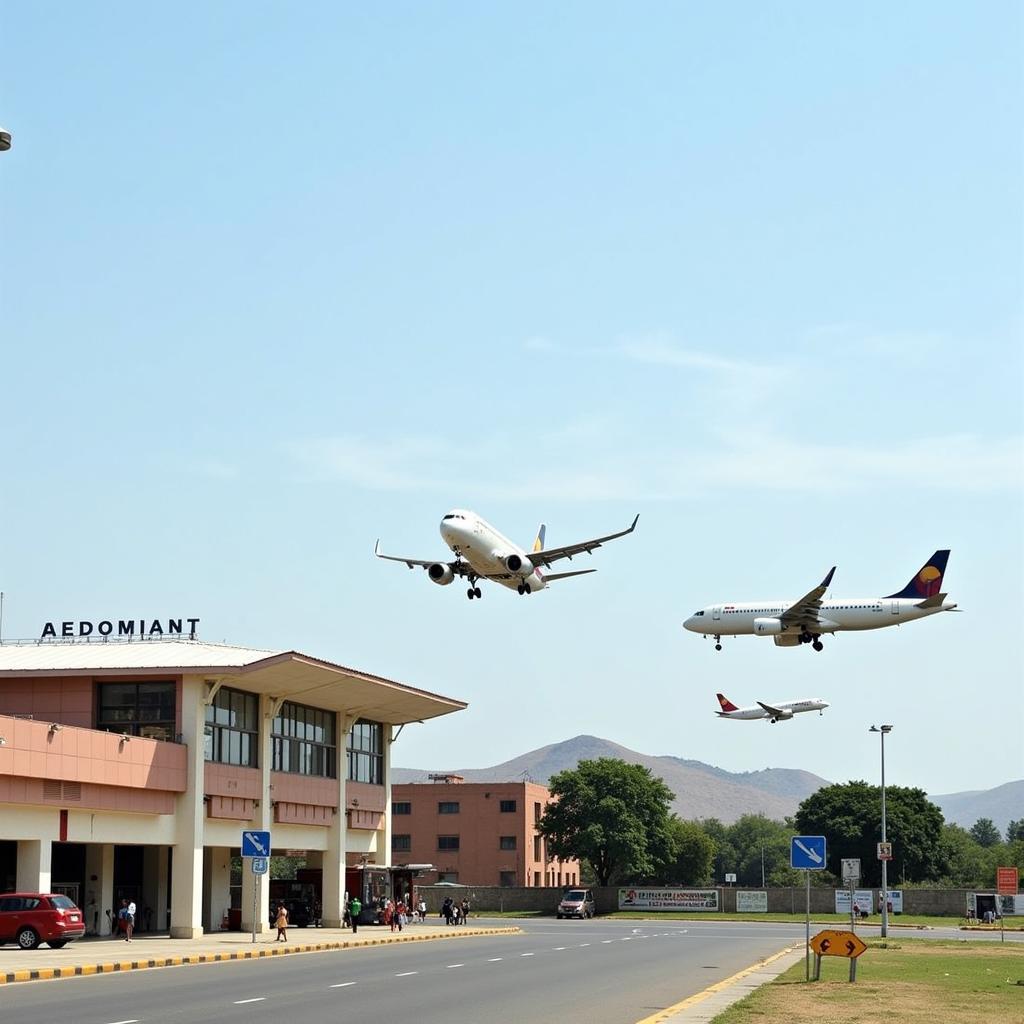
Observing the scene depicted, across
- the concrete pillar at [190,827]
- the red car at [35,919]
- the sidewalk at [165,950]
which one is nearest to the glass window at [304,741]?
the sidewalk at [165,950]

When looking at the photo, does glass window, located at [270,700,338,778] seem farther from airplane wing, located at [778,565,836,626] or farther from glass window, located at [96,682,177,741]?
airplane wing, located at [778,565,836,626]

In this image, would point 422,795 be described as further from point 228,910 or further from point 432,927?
point 228,910

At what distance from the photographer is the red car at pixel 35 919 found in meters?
45.2

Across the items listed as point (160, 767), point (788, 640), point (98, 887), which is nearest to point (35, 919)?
point (160, 767)

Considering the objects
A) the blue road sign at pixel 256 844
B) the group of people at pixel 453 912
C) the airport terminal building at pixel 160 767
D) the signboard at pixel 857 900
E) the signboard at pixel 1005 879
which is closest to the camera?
the blue road sign at pixel 256 844

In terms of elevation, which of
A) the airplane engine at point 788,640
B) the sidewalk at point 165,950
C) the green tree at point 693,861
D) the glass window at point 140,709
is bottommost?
the green tree at point 693,861

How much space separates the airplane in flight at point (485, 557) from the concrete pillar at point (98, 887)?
1521cm

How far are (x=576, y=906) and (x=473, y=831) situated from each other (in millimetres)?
44721

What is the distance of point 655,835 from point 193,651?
72737 millimetres

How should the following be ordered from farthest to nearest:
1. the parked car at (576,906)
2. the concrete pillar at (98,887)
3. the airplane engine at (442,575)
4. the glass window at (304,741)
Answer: the parked car at (576,906) → the glass window at (304,741) → the concrete pillar at (98,887) → the airplane engine at (442,575)

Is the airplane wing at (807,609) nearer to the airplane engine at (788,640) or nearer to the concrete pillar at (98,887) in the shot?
the airplane engine at (788,640)

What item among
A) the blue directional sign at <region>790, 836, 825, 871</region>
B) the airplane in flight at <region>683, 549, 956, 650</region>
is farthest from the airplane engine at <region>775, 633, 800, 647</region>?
the blue directional sign at <region>790, 836, 825, 871</region>

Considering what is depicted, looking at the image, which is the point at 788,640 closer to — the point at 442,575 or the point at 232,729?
the point at 442,575

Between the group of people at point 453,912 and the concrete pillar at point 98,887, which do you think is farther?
the group of people at point 453,912
